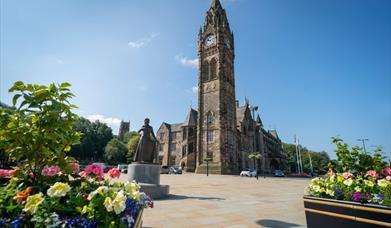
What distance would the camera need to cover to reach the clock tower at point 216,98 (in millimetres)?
39812

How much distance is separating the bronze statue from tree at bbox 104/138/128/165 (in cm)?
5235

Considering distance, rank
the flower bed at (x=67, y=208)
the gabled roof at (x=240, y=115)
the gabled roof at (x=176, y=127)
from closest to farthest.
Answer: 1. the flower bed at (x=67, y=208)
2. the gabled roof at (x=240, y=115)
3. the gabled roof at (x=176, y=127)

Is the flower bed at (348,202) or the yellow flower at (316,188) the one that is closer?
the flower bed at (348,202)

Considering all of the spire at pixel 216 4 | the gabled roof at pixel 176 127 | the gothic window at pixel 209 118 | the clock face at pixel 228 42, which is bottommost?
the gothic window at pixel 209 118

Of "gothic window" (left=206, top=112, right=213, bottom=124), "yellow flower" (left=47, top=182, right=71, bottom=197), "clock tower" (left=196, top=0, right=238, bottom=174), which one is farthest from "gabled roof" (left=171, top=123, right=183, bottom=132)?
"yellow flower" (left=47, top=182, right=71, bottom=197)

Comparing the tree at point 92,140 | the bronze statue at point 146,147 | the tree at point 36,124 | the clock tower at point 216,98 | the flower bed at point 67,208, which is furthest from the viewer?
the tree at point 92,140

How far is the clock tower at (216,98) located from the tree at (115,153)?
29.6 m

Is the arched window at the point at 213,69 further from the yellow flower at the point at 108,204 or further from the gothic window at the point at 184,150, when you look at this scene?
the yellow flower at the point at 108,204

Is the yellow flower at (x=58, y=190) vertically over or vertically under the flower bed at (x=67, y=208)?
over

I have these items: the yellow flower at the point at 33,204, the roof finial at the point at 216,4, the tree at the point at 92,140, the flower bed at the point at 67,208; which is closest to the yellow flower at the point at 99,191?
the flower bed at the point at 67,208

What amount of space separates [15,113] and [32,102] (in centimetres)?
29

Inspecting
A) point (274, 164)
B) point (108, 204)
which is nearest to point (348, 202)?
point (108, 204)

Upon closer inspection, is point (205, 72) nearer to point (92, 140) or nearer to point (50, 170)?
point (92, 140)

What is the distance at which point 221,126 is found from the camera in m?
40.5
